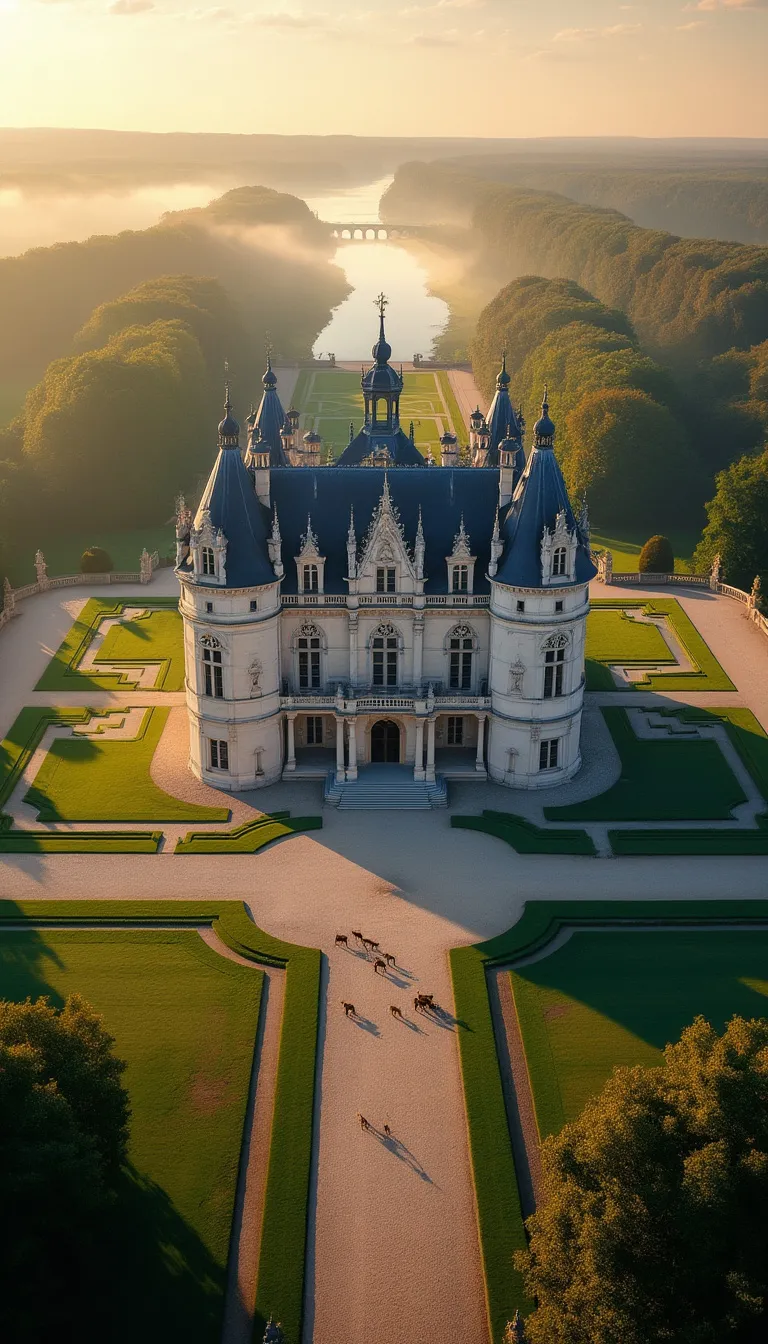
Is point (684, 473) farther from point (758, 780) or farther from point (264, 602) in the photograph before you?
point (264, 602)

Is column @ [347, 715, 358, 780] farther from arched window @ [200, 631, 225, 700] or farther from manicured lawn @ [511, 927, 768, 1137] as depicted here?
manicured lawn @ [511, 927, 768, 1137]

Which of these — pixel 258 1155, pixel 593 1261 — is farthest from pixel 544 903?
pixel 593 1261

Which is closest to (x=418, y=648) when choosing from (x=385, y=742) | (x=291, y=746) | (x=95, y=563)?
(x=385, y=742)

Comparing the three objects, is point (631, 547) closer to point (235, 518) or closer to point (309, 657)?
point (309, 657)

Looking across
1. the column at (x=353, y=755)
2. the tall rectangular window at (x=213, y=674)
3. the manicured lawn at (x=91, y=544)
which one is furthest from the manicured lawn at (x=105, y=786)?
the manicured lawn at (x=91, y=544)

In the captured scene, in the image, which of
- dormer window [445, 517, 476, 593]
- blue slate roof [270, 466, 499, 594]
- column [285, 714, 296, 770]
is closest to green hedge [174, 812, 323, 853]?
column [285, 714, 296, 770]
